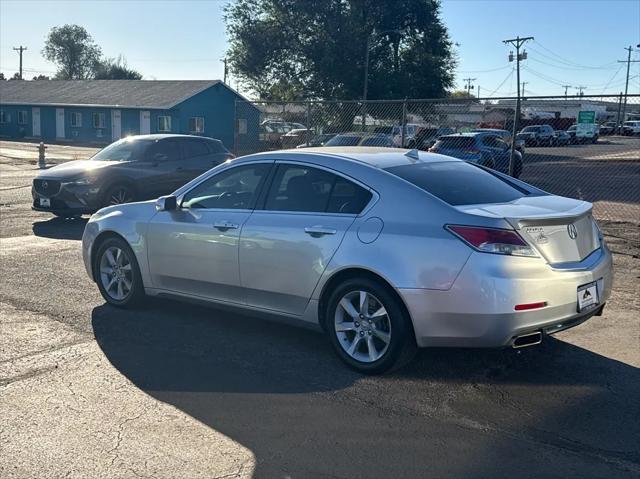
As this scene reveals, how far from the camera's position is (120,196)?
1250 centimetres

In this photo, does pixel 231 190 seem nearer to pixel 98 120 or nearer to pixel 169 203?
pixel 169 203

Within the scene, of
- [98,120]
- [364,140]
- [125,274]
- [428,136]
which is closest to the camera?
[125,274]

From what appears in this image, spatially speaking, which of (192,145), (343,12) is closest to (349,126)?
(192,145)

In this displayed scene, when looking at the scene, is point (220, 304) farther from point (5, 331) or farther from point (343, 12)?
point (343, 12)

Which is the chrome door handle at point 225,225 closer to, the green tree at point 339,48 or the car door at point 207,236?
the car door at point 207,236

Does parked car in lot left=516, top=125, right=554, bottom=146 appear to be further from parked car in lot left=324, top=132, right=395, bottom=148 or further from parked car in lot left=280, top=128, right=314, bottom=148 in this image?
parked car in lot left=324, top=132, right=395, bottom=148

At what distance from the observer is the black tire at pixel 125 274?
652 centimetres

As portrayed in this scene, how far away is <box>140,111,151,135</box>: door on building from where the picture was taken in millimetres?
47000

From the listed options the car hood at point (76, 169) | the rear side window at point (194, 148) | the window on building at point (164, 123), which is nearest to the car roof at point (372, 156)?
the car hood at point (76, 169)

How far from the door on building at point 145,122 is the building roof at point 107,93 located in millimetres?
741

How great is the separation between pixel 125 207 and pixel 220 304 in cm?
154

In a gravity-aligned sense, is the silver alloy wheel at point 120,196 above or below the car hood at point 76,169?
below

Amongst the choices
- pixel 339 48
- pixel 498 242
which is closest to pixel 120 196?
pixel 498 242

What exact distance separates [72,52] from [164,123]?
76012mm
